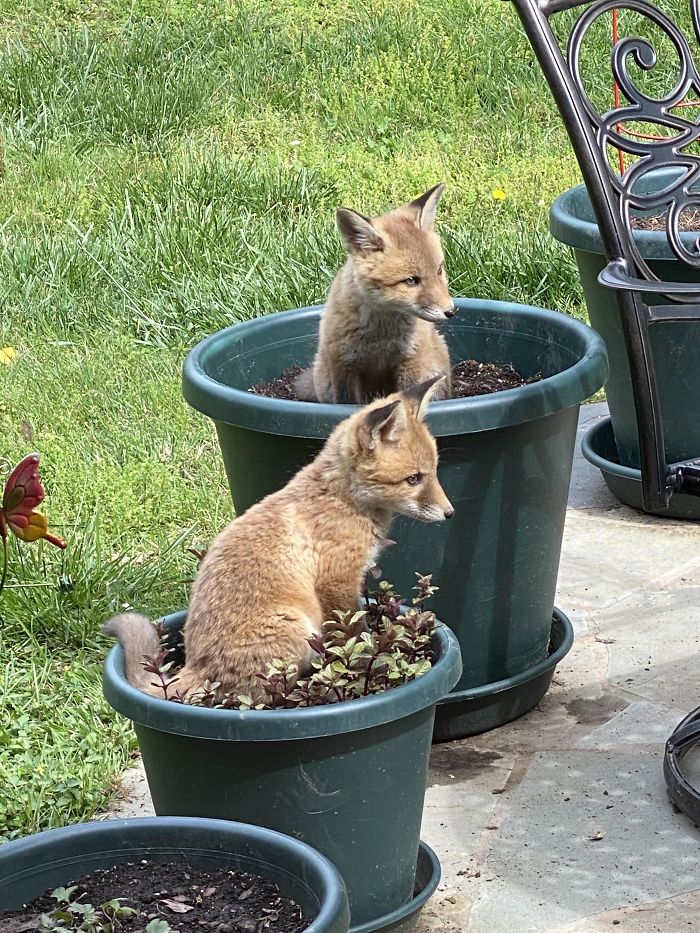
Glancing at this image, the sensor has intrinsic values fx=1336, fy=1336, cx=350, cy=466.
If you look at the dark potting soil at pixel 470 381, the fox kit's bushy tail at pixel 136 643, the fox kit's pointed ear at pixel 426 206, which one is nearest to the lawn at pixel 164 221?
the fox kit's bushy tail at pixel 136 643

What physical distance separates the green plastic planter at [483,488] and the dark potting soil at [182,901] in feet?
4.84

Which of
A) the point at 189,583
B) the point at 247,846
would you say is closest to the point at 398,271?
the point at 189,583

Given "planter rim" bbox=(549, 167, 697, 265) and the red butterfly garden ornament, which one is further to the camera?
"planter rim" bbox=(549, 167, 697, 265)

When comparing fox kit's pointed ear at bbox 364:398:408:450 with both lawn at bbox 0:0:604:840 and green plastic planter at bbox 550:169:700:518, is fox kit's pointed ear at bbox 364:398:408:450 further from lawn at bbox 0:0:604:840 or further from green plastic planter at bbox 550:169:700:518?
green plastic planter at bbox 550:169:700:518

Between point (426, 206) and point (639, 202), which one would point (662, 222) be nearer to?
point (426, 206)

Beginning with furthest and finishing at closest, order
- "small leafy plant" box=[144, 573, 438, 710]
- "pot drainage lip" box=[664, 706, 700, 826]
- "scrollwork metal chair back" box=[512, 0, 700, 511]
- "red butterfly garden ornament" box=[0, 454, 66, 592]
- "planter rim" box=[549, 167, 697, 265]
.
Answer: "planter rim" box=[549, 167, 697, 265] → "pot drainage lip" box=[664, 706, 700, 826] → "scrollwork metal chair back" box=[512, 0, 700, 511] → "small leafy plant" box=[144, 573, 438, 710] → "red butterfly garden ornament" box=[0, 454, 66, 592]

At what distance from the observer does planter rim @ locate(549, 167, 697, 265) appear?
5082 millimetres

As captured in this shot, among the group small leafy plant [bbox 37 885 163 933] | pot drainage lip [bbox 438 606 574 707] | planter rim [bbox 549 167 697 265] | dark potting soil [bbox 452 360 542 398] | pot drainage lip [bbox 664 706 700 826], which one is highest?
planter rim [bbox 549 167 697 265]

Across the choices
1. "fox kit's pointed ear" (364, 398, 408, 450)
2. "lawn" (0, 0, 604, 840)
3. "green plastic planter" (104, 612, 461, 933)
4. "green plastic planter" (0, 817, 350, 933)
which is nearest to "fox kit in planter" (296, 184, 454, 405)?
"fox kit's pointed ear" (364, 398, 408, 450)

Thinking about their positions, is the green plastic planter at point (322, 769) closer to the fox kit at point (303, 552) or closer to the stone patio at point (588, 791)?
the fox kit at point (303, 552)

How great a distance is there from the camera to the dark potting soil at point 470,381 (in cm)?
436

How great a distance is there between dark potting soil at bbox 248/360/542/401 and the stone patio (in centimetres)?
94

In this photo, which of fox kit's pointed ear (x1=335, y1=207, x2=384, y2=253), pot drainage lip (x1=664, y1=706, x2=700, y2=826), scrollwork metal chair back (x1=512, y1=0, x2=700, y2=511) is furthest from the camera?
fox kit's pointed ear (x1=335, y1=207, x2=384, y2=253)

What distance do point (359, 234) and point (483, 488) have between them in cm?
109
